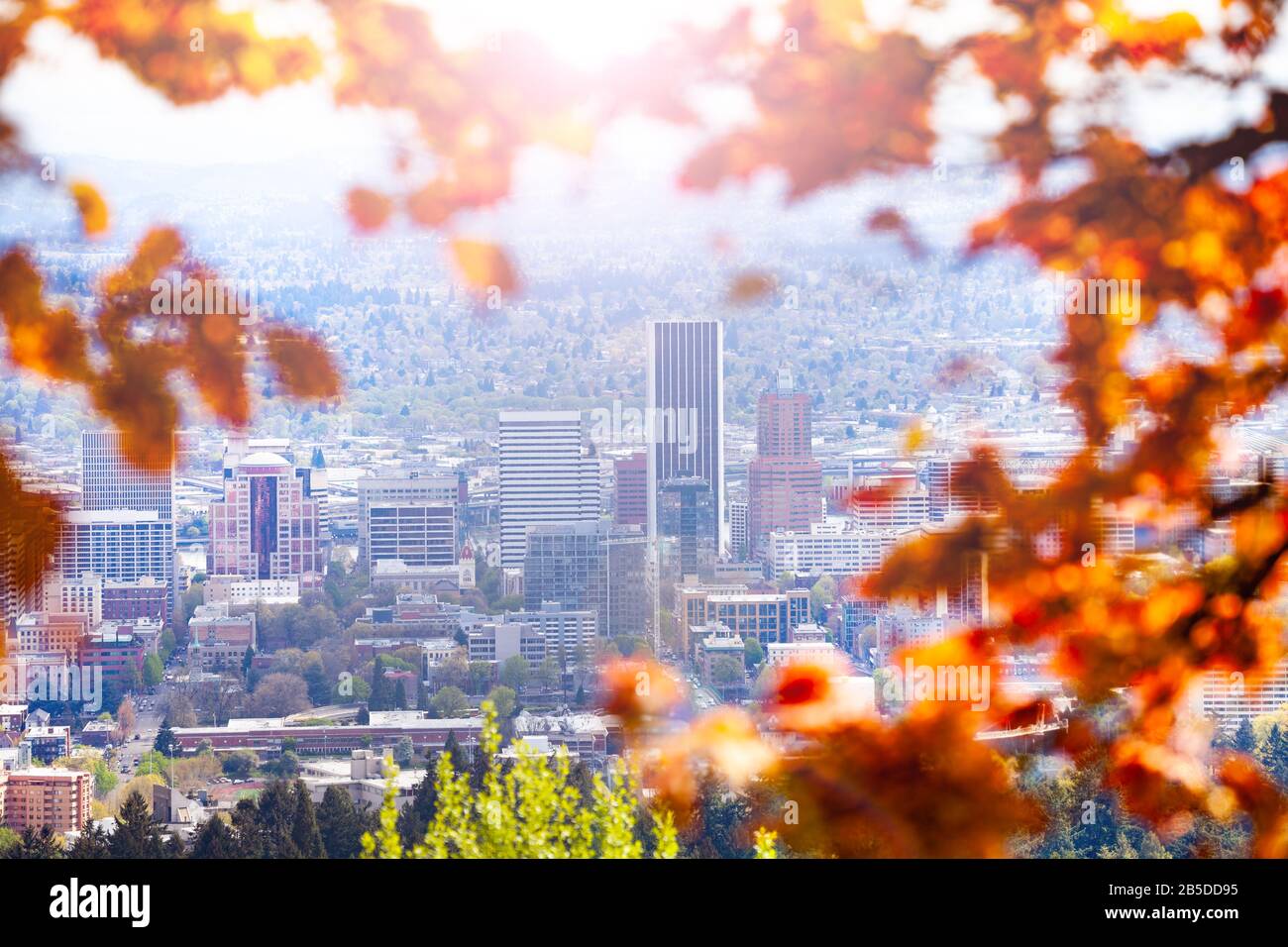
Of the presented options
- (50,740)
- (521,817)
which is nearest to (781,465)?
(521,817)

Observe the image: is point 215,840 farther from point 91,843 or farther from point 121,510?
point 121,510

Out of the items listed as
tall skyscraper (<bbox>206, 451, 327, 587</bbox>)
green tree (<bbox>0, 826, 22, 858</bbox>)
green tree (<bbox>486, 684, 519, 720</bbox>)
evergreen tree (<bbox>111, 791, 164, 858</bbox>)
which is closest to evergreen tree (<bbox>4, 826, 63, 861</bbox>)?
green tree (<bbox>0, 826, 22, 858</bbox>)

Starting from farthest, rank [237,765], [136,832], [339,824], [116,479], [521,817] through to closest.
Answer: [237,765] → [136,832] → [339,824] → [116,479] → [521,817]

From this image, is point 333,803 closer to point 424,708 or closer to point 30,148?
point 424,708

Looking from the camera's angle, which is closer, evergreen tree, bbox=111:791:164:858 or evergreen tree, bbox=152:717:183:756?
evergreen tree, bbox=111:791:164:858

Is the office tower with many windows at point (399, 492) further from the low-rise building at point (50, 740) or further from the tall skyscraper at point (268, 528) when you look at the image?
the low-rise building at point (50, 740)

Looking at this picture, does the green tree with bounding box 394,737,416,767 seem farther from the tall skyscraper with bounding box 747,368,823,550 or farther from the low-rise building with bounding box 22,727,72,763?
the tall skyscraper with bounding box 747,368,823,550
